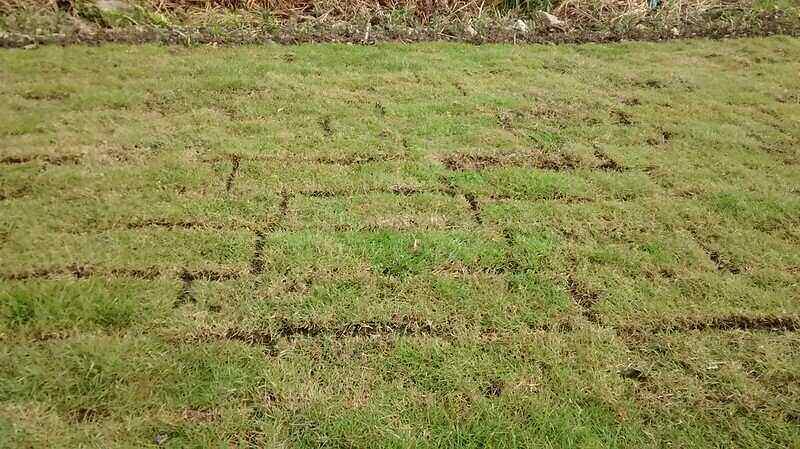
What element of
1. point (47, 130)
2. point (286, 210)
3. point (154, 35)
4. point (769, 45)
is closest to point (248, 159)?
point (286, 210)

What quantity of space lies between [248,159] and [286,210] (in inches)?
24.7

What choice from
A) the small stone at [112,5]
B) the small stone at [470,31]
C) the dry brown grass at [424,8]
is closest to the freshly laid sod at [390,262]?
the small stone at [112,5]

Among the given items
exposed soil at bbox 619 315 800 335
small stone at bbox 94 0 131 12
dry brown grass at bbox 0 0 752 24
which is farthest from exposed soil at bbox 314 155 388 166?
small stone at bbox 94 0 131 12

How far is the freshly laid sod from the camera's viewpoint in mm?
2080

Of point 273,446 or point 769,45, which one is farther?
point 769,45

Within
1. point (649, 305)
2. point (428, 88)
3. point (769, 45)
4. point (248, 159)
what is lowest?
point (649, 305)

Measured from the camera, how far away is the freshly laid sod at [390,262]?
2080 mm

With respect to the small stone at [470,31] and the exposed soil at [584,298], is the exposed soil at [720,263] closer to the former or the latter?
the exposed soil at [584,298]

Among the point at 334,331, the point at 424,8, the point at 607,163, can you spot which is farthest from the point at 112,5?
the point at 334,331

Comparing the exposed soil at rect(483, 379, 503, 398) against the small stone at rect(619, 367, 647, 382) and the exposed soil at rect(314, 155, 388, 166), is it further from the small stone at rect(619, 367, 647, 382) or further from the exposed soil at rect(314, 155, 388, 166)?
the exposed soil at rect(314, 155, 388, 166)

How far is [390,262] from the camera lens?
2.78 metres

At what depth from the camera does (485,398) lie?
2.14m

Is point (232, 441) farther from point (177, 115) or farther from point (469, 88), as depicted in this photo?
point (469, 88)

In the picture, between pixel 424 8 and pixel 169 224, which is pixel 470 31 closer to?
pixel 424 8
